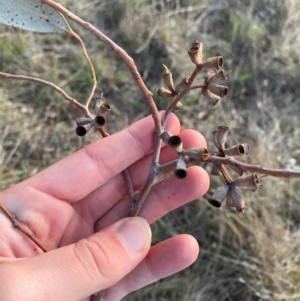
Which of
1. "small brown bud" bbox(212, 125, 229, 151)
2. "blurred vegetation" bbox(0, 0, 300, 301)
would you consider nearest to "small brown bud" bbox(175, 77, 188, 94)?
"small brown bud" bbox(212, 125, 229, 151)

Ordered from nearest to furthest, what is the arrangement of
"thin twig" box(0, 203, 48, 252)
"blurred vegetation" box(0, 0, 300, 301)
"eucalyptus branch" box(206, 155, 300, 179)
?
1. "eucalyptus branch" box(206, 155, 300, 179)
2. "thin twig" box(0, 203, 48, 252)
3. "blurred vegetation" box(0, 0, 300, 301)

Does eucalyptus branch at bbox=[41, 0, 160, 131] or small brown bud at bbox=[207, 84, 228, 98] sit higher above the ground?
eucalyptus branch at bbox=[41, 0, 160, 131]

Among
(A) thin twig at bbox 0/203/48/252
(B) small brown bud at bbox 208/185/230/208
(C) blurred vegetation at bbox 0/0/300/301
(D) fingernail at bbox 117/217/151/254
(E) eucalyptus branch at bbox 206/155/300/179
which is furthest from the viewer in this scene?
(C) blurred vegetation at bbox 0/0/300/301

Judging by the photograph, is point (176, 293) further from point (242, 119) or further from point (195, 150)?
point (195, 150)

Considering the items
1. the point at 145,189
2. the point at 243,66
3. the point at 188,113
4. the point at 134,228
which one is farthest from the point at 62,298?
the point at 243,66

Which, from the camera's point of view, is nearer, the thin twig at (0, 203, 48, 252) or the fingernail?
the fingernail

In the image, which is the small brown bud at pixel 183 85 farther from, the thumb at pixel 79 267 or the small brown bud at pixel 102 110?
the thumb at pixel 79 267

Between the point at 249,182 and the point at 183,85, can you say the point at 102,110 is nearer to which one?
the point at 183,85

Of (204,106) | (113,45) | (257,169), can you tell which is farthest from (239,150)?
(204,106)

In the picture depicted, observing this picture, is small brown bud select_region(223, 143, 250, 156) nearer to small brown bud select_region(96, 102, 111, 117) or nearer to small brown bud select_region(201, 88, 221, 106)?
small brown bud select_region(201, 88, 221, 106)
